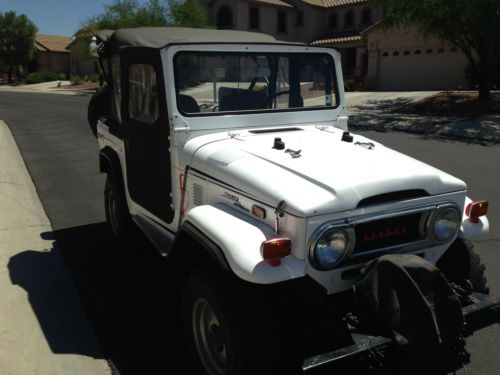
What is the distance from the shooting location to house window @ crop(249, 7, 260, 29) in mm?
38281

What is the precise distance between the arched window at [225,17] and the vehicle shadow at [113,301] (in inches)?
1380

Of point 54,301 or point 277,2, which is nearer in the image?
point 54,301

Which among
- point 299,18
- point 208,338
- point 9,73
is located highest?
point 299,18

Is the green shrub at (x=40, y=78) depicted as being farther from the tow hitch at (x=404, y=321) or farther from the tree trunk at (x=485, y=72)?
the tow hitch at (x=404, y=321)

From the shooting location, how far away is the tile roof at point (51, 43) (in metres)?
58.2

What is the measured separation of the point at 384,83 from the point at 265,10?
45.1 ft

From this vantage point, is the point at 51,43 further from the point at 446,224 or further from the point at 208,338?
the point at 446,224

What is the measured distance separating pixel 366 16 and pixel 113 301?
123 feet

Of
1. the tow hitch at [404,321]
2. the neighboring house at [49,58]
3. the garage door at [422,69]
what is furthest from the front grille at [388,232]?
the neighboring house at [49,58]

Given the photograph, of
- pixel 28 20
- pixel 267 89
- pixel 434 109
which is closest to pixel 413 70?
pixel 434 109

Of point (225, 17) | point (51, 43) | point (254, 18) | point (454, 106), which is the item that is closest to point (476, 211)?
point (454, 106)

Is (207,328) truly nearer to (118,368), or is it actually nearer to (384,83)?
(118,368)

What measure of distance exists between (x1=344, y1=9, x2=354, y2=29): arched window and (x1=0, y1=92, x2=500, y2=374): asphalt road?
29699 millimetres

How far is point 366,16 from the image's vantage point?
122ft
